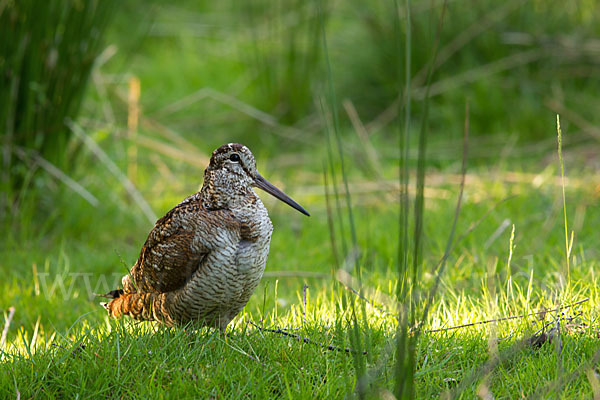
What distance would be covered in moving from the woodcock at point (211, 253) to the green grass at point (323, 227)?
13 centimetres

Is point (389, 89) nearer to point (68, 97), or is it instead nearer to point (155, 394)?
point (68, 97)

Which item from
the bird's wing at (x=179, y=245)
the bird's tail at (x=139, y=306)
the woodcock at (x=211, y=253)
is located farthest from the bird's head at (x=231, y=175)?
the bird's tail at (x=139, y=306)

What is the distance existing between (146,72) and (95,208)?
3837 millimetres

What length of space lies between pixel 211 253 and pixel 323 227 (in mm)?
2636

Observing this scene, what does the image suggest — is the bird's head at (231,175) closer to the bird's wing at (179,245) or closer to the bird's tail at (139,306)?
the bird's wing at (179,245)

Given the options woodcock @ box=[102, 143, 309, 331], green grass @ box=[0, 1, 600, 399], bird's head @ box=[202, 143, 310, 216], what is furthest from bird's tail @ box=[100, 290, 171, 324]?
bird's head @ box=[202, 143, 310, 216]

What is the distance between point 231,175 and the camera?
3496mm

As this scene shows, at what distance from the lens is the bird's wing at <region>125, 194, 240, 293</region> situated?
10.9 ft

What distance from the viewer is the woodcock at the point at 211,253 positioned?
10.6 feet

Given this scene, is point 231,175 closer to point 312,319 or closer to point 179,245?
point 179,245

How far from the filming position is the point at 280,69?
809 centimetres

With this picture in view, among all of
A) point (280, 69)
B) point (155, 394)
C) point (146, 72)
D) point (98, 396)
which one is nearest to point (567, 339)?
point (155, 394)

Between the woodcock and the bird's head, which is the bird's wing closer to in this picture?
the woodcock

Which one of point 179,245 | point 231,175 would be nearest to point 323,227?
point 231,175
